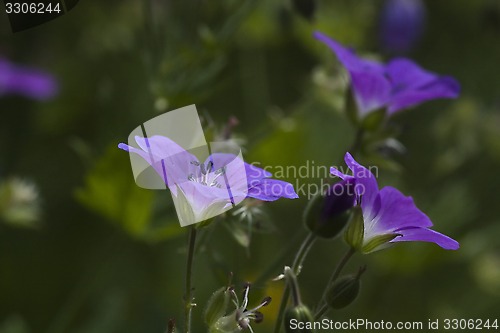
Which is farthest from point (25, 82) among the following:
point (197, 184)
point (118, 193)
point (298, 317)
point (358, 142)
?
point (298, 317)

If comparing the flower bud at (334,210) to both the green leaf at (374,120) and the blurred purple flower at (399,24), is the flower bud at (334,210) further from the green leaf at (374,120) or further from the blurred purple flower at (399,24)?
the blurred purple flower at (399,24)

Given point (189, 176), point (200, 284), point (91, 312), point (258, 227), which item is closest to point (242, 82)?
point (200, 284)

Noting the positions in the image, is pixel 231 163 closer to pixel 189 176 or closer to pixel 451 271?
pixel 189 176

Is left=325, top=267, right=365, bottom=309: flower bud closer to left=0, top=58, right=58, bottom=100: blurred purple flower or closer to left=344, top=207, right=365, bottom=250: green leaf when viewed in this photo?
left=344, top=207, right=365, bottom=250: green leaf

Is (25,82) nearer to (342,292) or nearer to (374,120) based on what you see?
(374,120)

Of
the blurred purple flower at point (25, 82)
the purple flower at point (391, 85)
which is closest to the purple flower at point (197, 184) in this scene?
the purple flower at point (391, 85)

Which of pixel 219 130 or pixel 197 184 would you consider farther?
pixel 219 130
